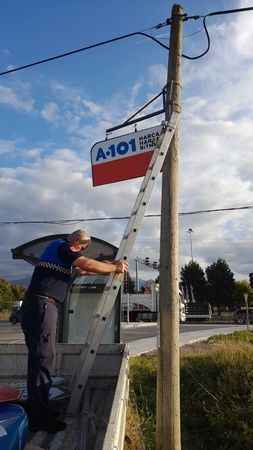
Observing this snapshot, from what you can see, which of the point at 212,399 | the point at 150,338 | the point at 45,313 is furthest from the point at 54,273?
the point at 150,338

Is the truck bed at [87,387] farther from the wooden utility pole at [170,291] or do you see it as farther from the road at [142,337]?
the road at [142,337]

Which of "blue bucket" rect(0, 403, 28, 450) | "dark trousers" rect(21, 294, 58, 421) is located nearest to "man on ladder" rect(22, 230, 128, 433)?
"dark trousers" rect(21, 294, 58, 421)

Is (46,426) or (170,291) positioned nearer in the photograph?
(46,426)

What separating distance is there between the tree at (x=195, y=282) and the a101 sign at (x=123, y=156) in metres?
66.7

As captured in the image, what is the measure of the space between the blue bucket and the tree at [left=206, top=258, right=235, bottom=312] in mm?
68613

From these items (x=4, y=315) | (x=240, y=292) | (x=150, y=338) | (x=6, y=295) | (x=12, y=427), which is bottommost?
(x=150, y=338)

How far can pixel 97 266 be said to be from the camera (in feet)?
15.6

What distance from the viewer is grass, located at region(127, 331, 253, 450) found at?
9.79m

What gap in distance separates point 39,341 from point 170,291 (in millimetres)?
2204

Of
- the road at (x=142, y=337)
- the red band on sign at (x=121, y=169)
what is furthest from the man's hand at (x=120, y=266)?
the road at (x=142, y=337)

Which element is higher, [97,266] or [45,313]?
[97,266]

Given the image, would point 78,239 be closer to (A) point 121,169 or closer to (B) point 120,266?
(B) point 120,266

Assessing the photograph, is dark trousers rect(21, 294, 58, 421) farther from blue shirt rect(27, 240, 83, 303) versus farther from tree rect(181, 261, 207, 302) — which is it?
tree rect(181, 261, 207, 302)

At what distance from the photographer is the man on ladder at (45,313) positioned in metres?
4.25
